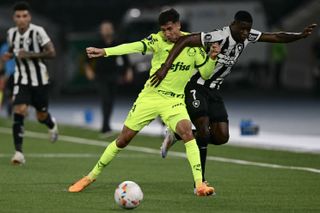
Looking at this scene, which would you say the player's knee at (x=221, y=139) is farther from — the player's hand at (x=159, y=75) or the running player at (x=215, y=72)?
the player's hand at (x=159, y=75)

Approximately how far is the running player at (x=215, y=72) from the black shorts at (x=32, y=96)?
3922 millimetres

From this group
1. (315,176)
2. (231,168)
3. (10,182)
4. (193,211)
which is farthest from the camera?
(231,168)

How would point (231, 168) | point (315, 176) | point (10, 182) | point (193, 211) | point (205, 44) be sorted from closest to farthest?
point (193, 211), point (205, 44), point (10, 182), point (315, 176), point (231, 168)

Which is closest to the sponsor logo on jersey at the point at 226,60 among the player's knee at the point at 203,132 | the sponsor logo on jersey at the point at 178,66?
the sponsor logo on jersey at the point at 178,66

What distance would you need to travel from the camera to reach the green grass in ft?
44.7

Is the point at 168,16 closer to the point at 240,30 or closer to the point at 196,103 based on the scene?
the point at 240,30

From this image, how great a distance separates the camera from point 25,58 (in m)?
19.0

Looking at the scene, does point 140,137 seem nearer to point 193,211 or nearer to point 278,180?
point 278,180

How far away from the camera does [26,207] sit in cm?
1348

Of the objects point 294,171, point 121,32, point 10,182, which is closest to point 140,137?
point 294,171

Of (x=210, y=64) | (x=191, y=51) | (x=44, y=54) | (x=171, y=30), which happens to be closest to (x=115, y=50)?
(x=171, y=30)

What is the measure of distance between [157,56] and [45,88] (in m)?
4.78

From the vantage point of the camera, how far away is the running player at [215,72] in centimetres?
1484

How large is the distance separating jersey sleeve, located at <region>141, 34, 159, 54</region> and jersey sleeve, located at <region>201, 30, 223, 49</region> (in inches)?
21.8
